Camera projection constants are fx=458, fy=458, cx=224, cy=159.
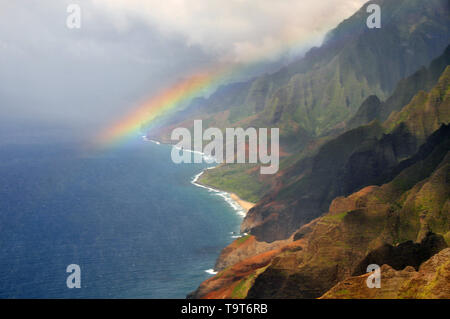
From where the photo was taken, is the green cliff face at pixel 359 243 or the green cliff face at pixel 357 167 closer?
the green cliff face at pixel 359 243

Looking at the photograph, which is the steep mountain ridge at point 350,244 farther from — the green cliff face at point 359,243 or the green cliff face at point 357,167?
the green cliff face at point 357,167

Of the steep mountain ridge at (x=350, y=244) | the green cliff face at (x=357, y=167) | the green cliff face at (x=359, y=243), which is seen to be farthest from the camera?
the green cliff face at (x=357, y=167)

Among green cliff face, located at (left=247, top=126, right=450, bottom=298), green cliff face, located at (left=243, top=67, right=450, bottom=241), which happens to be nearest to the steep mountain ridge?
green cliff face, located at (left=247, top=126, right=450, bottom=298)

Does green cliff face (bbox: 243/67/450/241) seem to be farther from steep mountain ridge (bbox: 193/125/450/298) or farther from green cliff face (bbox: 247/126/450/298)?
green cliff face (bbox: 247/126/450/298)

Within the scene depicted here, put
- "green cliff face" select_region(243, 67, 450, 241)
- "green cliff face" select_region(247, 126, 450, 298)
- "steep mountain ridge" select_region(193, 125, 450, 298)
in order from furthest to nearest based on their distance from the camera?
1. "green cliff face" select_region(243, 67, 450, 241)
2. "steep mountain ridge" select_region(193, 125, 450, 298)
3. "green cliff face" select_region(247, 126, 450, 298)

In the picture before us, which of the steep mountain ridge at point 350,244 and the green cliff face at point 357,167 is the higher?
the green cliff face at point 357,167

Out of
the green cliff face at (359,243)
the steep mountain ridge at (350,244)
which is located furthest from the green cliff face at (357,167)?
the green cliff face at (359,243)

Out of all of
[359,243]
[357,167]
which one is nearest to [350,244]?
[359,243]

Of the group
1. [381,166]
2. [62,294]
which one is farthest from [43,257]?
[381,166]

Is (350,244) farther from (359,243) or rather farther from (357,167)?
(357,167)

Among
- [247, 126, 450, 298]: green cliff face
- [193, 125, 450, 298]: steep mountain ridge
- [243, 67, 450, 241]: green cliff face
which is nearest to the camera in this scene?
[247, 126, 450, 298]: green cliff face
